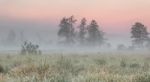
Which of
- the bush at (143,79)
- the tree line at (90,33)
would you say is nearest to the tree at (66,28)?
the tree line at (90,33)

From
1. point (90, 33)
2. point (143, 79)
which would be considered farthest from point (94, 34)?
point (143, 79)

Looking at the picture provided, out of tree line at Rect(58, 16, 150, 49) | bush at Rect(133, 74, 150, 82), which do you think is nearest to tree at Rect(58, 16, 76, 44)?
tree line at Rect(58, 16, 150, 49)

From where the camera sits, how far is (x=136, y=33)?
89.1 meters

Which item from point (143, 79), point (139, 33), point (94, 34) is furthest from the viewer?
point (94, 34)

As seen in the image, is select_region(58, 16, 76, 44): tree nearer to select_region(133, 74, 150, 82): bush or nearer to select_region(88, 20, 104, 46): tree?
select_region(88, 20, 104, 46): tree

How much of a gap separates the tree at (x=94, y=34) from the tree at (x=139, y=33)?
563 inches

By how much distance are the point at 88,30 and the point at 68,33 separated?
250 inches

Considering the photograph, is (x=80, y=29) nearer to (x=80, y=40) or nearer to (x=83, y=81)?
(x=80, y=40)

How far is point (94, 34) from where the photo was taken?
10438cm

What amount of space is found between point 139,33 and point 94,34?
1840 centimetres

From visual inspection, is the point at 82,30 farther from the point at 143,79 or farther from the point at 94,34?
the point at 143,79

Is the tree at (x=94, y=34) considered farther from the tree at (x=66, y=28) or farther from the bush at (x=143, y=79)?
the bush at (x=143, y=79)

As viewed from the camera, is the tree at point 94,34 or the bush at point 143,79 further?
the tree at point 94,34

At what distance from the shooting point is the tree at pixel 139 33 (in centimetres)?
8838
